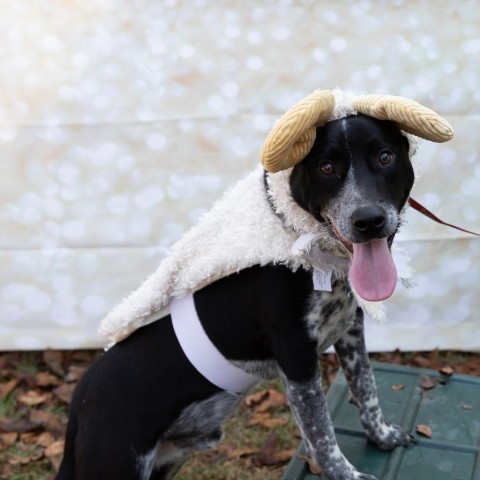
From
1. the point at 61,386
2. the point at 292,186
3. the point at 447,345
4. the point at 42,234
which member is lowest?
the point at 61,386

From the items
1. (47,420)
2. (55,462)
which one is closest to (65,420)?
(47,420)

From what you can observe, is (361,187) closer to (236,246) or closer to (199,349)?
(236,246)

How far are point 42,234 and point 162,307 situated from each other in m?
1.52

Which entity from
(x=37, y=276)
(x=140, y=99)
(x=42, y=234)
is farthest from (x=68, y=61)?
(x=37, y=276)

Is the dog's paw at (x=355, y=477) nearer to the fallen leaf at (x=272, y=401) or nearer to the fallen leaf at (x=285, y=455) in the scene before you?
the fallen leaf at (x=285, y=455)

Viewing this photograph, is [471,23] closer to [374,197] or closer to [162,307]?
[374,197]

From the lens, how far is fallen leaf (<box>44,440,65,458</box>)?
3.01 m

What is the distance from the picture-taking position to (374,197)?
1817 mm

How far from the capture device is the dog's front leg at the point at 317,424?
2.10 meters

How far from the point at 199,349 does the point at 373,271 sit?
580 mm

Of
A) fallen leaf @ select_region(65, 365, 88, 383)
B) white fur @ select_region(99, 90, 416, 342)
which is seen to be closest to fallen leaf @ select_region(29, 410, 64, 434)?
fallen leaf @ select_region(65, 365, 88, 383)

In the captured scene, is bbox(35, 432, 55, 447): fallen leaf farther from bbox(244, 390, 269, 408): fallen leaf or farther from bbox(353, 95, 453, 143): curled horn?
bbox(353, 95, 453, 143): curled horn

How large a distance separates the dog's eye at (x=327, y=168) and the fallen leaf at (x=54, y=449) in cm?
186

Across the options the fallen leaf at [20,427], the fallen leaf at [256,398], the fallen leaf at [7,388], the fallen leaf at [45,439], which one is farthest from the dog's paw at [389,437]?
the fallen leaf at [7,388]
